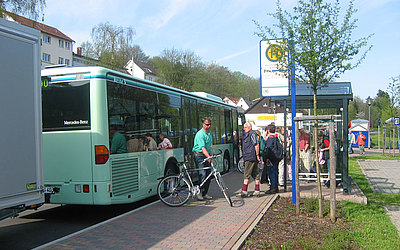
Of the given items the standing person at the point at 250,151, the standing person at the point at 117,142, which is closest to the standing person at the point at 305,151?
the standing person at the point at 250,151

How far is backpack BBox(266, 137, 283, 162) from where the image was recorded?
385 inches

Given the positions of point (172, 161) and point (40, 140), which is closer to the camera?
point (40, 140)

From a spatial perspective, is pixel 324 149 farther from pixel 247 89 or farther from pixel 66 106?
pixel 247 89

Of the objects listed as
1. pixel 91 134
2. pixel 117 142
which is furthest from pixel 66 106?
pixel 117 142

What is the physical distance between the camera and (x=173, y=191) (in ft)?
27.4

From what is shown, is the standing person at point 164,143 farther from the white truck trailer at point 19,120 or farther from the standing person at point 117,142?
the white truck trailer at point 19,120

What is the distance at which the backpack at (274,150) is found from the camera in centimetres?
979

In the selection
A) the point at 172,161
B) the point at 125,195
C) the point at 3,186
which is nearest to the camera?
the point at 3,186

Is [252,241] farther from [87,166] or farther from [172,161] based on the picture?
[172,161]

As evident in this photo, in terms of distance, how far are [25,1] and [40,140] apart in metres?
15.4

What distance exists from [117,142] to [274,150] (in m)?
4.32

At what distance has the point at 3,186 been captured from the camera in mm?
4855

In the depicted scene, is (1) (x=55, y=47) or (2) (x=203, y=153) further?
(1) (x=55, y=47)

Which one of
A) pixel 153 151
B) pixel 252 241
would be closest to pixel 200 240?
pixel 252 241
